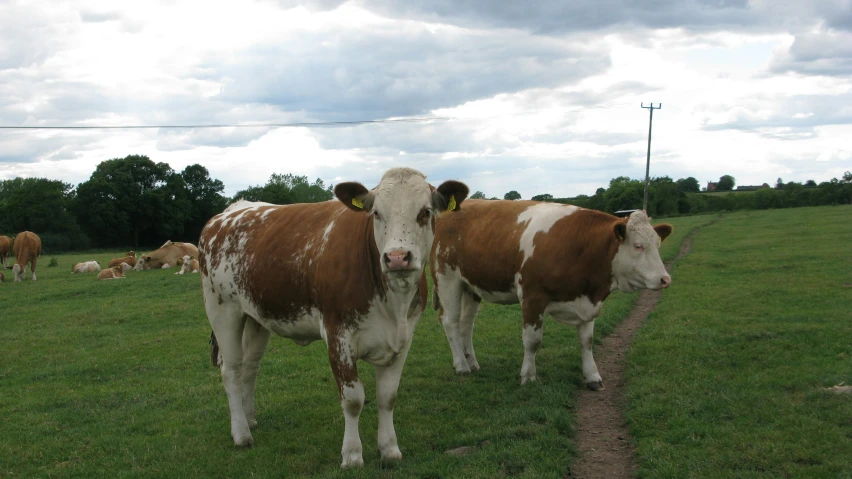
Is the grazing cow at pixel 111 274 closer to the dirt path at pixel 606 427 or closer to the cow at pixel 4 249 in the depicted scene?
the cow at pixel 4 249

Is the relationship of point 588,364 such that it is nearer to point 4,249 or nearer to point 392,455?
point 392,455

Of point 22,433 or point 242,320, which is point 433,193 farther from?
point 22,433

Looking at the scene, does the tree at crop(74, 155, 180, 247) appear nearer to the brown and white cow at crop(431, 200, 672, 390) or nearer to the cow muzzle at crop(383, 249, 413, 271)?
the brown and white cow at crop(431, 200, 672, 390)

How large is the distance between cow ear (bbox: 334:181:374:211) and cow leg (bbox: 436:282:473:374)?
4.31 metres

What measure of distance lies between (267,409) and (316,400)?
0.63 metres

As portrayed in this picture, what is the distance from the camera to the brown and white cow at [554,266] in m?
8.67

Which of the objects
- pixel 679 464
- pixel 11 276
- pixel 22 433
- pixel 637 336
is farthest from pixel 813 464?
pixel 11 276

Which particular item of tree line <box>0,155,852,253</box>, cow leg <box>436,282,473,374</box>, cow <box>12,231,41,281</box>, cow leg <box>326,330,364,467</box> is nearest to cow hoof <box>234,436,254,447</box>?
cow leg <box>326,330,364,467</box>

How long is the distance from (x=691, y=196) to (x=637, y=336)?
77.7 meters

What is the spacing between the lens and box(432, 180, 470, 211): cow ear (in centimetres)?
567

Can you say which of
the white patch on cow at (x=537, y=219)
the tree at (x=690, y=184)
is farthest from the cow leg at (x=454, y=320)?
the tree at (x=690, y=184)

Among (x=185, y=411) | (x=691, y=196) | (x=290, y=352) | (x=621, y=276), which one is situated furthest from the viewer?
(x=691, y=196)

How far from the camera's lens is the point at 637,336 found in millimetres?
11648

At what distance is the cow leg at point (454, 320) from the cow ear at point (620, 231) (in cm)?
255
